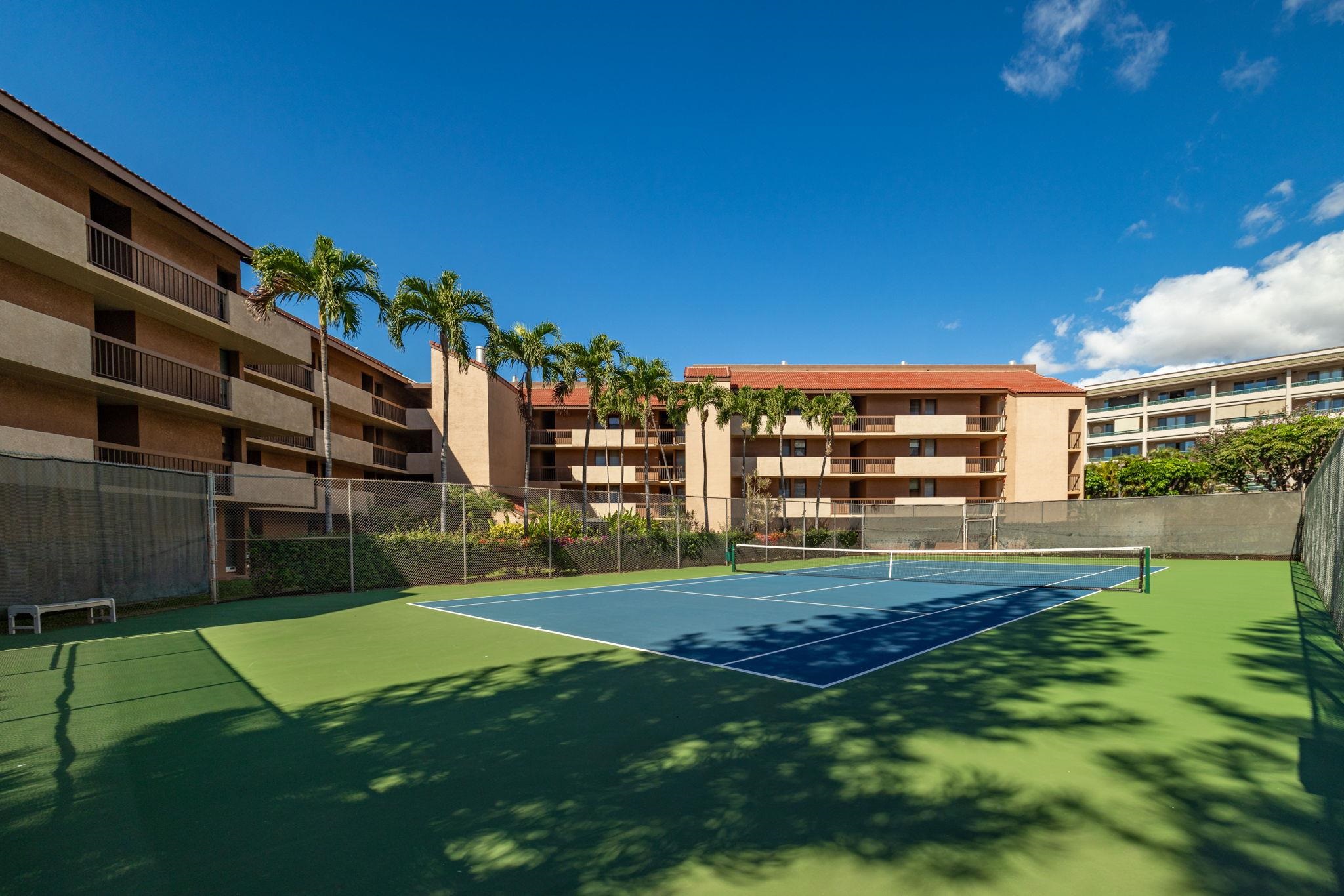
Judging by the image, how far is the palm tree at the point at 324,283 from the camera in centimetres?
1848

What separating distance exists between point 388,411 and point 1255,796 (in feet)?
127

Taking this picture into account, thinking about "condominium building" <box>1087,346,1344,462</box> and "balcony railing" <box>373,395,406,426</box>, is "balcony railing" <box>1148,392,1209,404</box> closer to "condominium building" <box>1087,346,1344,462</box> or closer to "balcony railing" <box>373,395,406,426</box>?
"condominium building" <box>1087,346,1344,462</box>

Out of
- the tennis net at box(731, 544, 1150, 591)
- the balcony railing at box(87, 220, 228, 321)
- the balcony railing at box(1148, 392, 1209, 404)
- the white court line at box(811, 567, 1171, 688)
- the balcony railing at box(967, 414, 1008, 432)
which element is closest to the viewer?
the white court line at box(811, 567, 1171, 688)

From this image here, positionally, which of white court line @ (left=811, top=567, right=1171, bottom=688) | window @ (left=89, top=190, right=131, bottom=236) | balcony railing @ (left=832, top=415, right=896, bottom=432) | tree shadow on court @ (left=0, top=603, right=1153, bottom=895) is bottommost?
white court line @ (left=811, top=567, right=1171, bottom=688)

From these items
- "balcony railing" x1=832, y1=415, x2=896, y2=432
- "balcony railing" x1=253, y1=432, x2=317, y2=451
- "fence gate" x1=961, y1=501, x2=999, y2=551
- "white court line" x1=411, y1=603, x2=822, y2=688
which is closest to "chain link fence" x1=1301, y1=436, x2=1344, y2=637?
"white court line" x1=411, y1=603, x2=822, y2=688

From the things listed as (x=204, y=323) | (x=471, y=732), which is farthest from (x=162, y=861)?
(x=204, y=323)

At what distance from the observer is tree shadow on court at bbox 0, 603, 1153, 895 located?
3377 millimetres

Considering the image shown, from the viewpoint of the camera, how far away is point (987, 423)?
4459 cm

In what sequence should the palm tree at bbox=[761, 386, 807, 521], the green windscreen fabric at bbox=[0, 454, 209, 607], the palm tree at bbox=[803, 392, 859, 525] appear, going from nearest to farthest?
the green windscreen fabric at bbox=[0, 454, 209, 607] < the palm tree at bbox=[761, 386, 807, 521] < the palm tree at bbox=[803, 392, 859, 525]

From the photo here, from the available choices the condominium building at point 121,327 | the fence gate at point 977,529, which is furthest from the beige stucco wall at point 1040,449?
the condominium building at point 121,327

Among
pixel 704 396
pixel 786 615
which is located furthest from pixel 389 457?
pixel 786 615

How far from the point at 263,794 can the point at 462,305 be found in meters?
19.9

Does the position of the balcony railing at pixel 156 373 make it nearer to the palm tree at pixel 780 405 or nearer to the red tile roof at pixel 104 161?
the red tile roof at pixel 104 161

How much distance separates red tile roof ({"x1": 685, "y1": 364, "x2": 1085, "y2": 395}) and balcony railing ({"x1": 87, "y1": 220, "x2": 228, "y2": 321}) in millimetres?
27451
